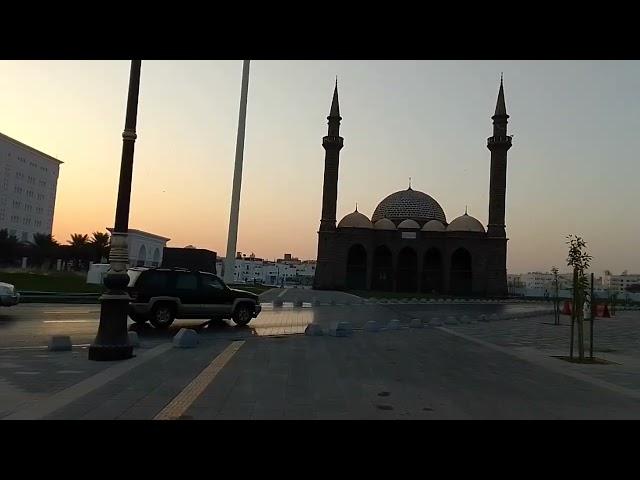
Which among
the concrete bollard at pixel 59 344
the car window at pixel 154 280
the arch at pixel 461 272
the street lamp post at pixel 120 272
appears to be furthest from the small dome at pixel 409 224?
the street lamp post at pixel 120 272

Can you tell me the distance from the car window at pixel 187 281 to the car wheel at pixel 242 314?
162 cm

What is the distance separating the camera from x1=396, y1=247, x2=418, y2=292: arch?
74312 mm

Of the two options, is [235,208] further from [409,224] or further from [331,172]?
[409,224]

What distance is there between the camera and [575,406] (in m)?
7.14

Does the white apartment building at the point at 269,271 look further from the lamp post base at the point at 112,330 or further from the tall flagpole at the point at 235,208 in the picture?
the lamp post base at the point at 112,330

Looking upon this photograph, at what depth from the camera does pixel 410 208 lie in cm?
7906

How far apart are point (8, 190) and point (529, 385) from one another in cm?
10603

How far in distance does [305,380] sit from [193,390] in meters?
1.83

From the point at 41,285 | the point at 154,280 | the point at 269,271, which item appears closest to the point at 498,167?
the point at 41,285

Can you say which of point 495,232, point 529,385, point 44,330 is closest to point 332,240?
point 495,232

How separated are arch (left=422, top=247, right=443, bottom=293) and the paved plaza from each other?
193ft

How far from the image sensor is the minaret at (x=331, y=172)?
70.2m

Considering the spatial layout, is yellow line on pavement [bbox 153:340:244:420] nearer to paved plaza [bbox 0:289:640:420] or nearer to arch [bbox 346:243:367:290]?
paved plaza [bbox 0:289:640:420]
